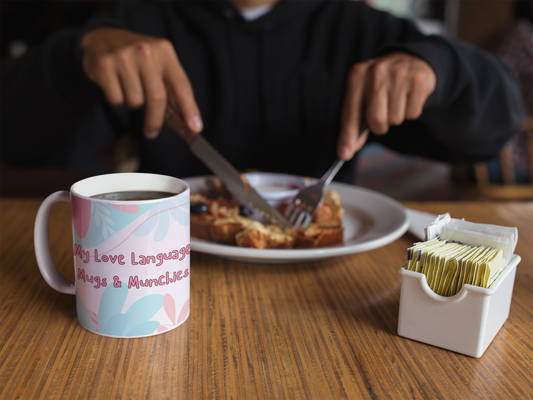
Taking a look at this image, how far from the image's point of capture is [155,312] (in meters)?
0.45

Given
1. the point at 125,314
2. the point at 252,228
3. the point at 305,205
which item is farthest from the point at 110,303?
the point at 305,205

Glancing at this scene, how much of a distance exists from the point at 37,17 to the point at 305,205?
2.97 meters

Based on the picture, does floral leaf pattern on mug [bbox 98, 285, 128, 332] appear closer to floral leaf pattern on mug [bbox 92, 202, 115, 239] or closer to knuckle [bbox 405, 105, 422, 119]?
floral leaf pattern on mug [bbox 92, 202, 115, 239]

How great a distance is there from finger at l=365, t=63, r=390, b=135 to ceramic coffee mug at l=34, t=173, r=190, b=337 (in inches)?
18.4

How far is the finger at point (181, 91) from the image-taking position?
0.81 meters

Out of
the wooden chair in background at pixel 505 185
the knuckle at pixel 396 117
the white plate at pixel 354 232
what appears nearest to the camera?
the white plate at pixel 354 232

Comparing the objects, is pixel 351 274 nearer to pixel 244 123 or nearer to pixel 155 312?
pixel 155 312

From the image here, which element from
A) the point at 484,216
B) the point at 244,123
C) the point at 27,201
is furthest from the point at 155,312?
the point at 244,123

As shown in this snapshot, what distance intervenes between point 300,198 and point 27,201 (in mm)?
606

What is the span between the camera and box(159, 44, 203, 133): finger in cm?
81

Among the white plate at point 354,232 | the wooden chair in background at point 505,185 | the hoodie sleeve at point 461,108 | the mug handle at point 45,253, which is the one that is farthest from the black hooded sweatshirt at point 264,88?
the wooden chair in background at point 505,185

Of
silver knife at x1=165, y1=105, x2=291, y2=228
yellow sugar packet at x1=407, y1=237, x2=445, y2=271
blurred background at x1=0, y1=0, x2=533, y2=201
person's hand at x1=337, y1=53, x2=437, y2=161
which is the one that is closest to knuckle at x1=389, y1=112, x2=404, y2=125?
person's hand at x1=337, y1=53, x2=437, y2=161

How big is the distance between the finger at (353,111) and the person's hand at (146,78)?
0.27 m

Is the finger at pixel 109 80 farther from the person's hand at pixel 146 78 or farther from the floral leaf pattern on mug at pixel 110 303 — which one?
the floral leaf pattern on mug at pixel 110 303
